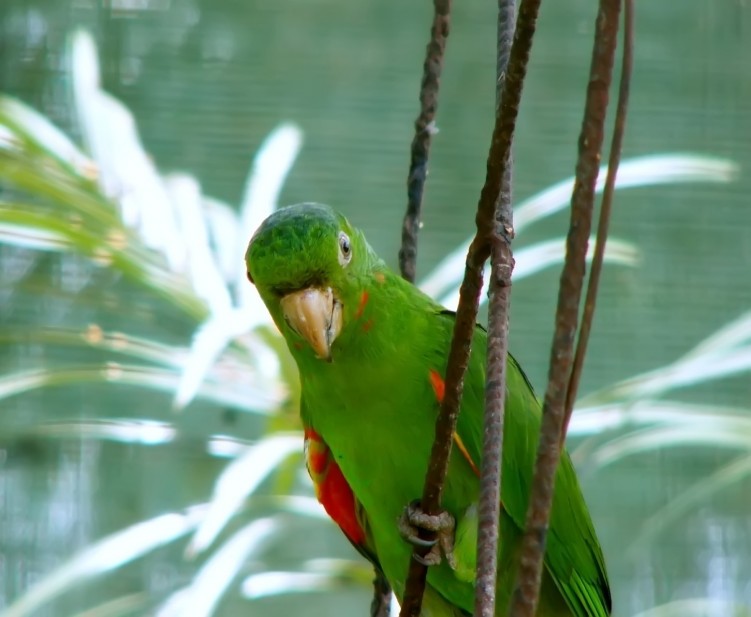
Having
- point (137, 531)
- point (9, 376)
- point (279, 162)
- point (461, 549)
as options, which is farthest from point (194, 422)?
point (461, 549)

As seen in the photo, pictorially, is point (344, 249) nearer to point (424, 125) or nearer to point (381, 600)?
point (424, 125)

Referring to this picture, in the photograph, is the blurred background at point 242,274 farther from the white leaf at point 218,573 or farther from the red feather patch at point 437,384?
the red feather patch at point 437,384

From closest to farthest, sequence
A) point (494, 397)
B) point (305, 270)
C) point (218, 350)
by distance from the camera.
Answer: point (494, 397)
point (305, 270)
point (218, 350)

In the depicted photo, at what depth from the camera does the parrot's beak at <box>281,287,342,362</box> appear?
989mm

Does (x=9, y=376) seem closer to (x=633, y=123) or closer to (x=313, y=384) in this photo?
(x=313, y=384)

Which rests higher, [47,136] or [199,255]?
[47,136]

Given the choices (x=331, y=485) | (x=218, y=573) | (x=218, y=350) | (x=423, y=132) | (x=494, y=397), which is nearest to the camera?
(x=494, y=397)

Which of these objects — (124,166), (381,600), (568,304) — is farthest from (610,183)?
(124,166)

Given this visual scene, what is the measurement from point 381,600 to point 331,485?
0.58 feet

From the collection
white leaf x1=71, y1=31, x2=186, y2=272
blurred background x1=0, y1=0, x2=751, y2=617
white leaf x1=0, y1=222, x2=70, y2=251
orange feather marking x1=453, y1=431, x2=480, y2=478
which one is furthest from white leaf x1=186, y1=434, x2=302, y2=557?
orange feather marking x1=453, y1=431, x2=480, y2=478

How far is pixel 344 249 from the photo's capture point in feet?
3.43

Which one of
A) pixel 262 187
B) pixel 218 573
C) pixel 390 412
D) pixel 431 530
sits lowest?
pixel 218 573

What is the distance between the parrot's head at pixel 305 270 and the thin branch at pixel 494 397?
26cm

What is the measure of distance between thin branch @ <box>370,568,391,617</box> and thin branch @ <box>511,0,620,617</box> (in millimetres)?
604
